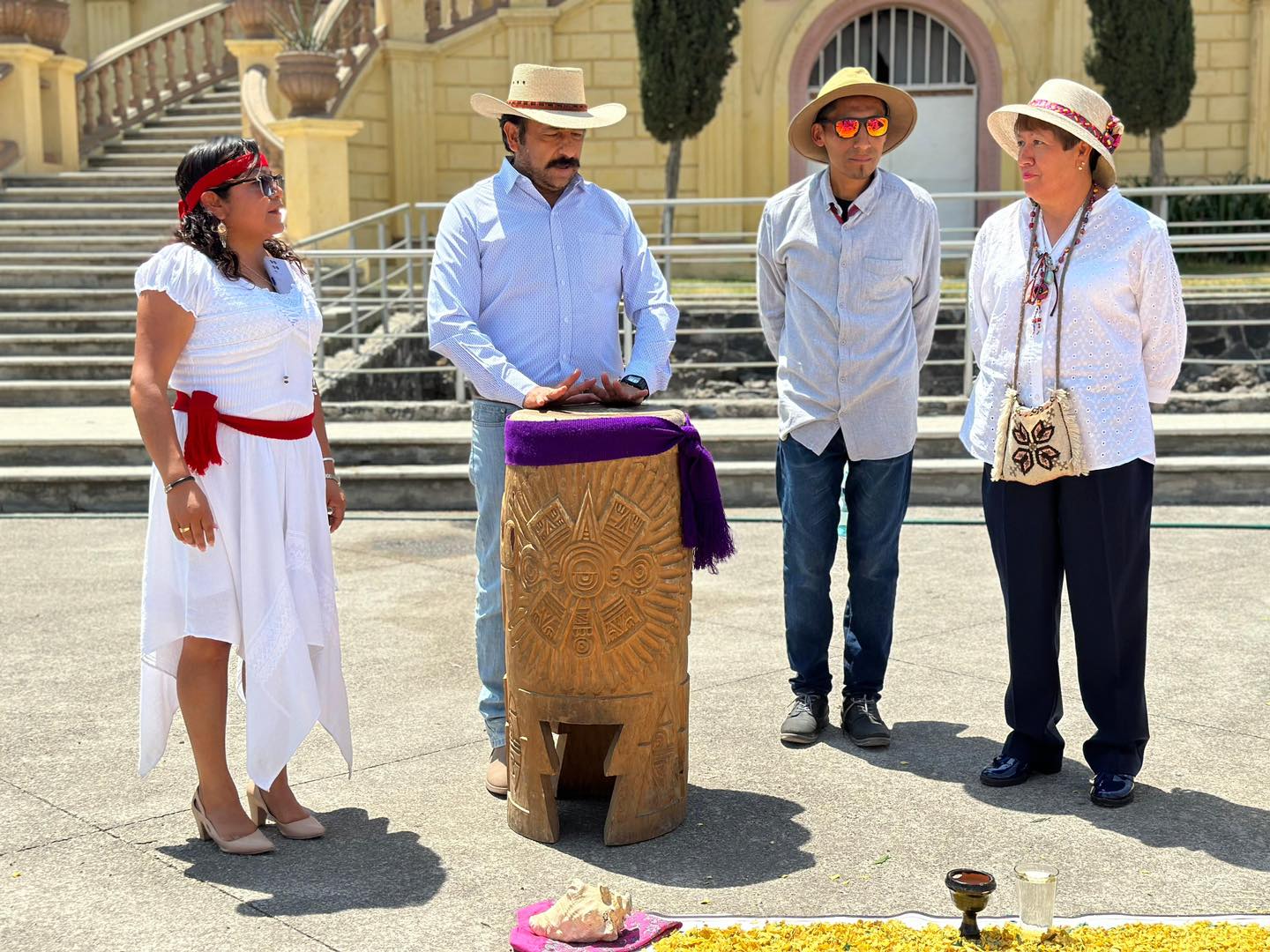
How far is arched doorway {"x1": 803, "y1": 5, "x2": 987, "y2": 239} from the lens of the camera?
774 inches

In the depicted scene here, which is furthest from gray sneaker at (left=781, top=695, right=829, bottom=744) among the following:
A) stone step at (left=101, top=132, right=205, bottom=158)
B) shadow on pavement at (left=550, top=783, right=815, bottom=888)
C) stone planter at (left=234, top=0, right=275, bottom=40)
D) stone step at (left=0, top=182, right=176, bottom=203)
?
stone step at (left=101, top=132, right=205, bottom=158)

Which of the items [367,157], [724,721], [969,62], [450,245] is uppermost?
[969,62]

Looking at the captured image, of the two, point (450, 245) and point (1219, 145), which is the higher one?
point (1219, 145)

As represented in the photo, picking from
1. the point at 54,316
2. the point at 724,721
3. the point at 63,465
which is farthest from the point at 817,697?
the point at 54,316

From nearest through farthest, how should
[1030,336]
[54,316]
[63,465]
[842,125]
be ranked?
[1030,336] → [842,125] → [63,465] → [54,316]

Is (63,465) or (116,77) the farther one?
(116,77)

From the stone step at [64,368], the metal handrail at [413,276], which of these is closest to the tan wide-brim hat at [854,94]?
the metal handrail at [413,276]

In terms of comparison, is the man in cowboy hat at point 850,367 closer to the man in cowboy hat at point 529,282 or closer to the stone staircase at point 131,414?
the man in cowboy hat at point 529,282

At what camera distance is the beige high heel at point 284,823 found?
13.4 ft

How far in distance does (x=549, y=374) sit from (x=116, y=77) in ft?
55.3

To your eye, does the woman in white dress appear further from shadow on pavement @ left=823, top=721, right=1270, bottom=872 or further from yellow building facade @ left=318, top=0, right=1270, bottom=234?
yellow building facade @ left=318, top=0, right=1270, bottom=234

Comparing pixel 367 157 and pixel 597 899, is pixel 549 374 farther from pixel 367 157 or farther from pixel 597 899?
pixel 367 157

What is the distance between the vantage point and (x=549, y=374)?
440 cm

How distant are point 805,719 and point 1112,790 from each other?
100 cm
